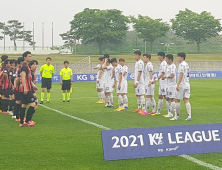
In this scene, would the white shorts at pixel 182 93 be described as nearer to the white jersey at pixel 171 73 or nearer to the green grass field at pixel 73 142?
the white jersey at pixel 171 73

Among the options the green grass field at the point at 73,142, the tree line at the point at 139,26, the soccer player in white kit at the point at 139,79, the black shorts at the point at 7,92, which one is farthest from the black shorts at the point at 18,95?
the tree line at the point at 139,26

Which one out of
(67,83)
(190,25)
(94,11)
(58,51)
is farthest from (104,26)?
(67,83)

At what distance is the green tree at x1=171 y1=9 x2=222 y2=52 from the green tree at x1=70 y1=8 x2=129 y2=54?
10.5m

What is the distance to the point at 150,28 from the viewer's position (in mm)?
74875

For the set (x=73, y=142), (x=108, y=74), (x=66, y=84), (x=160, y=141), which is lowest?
(x=73, y=142)

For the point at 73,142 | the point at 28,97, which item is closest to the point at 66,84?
the point at 28,97

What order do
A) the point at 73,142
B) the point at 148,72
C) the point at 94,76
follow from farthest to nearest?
the point at 94,76, the point at 148,72, the point at 73,142

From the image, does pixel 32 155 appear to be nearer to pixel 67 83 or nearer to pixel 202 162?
pixel 202 162

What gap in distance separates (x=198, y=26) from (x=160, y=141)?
232 ft

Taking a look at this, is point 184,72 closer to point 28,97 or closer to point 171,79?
point 171,79

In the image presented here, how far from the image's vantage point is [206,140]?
7621mm

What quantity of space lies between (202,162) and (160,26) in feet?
230

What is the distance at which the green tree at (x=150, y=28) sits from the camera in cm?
7488

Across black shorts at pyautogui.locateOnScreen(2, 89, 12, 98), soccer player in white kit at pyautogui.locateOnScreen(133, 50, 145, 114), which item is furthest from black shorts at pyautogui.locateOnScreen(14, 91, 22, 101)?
soccer player in white kit at pyautogui.locateOnScreen(133, 50, 145, 114)
